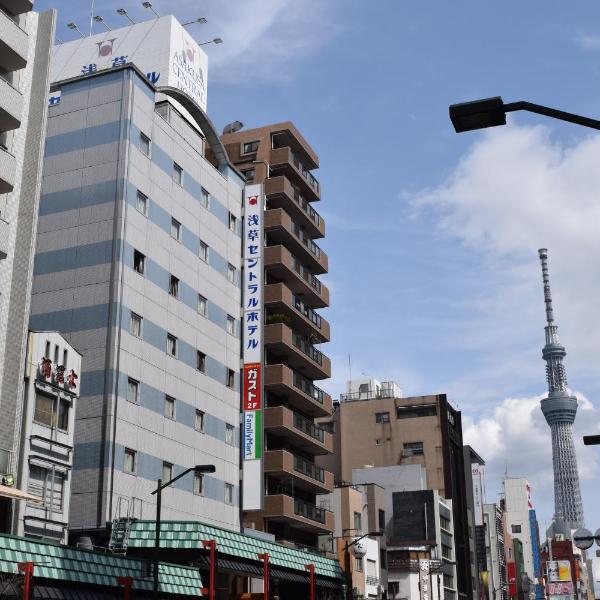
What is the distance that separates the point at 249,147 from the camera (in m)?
79.1

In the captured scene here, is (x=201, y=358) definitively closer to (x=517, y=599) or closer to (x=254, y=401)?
(x=254, y=401)

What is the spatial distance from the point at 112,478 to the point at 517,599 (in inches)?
5684

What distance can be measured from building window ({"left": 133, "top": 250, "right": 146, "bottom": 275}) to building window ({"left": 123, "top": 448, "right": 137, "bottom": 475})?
10.6 metres

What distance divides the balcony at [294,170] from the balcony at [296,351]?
14.4 m

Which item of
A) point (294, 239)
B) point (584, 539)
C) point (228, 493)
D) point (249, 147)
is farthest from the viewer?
point (249, 147)

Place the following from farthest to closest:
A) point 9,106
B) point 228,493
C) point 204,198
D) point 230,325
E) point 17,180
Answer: point 230,325, point 204,198, point 228,493, point 17,180, point 9,106

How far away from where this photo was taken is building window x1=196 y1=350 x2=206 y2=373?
2330 inches

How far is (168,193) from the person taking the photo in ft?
192

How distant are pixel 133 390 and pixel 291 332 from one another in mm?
20385

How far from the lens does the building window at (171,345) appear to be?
5608 centimetres

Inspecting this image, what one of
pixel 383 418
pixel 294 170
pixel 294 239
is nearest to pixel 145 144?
pixel 294 239

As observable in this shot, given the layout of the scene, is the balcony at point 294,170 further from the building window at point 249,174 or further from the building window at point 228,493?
the building window at point 228,493

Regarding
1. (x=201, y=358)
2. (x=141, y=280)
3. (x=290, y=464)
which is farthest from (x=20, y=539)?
(x=290, y=464)

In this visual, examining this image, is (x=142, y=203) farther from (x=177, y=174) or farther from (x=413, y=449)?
(x=413, y=449)
